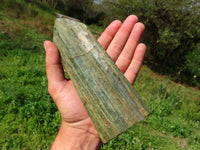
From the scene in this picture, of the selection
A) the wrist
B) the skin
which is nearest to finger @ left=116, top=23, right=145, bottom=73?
the skin

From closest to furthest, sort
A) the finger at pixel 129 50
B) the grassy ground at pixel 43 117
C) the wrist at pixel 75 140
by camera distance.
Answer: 1. the wrist at pixel 75 140
2. the finger at pixel 129 50
3. the grassy ground at pixel 43 117

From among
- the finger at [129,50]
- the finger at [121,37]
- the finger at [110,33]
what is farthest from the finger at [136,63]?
the finger at [110,33]

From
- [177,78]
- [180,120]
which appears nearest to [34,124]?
[180,120]

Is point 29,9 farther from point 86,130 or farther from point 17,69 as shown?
point 86,130

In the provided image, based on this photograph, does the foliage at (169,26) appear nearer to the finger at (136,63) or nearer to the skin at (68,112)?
the finger at (136,63)

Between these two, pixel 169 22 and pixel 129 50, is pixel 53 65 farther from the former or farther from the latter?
pixel 169 22

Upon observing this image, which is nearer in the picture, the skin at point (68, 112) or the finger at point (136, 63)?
the skin at point (68, 112)
